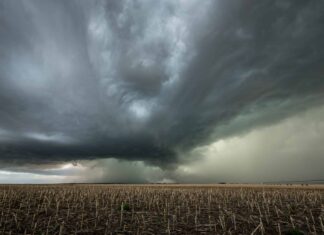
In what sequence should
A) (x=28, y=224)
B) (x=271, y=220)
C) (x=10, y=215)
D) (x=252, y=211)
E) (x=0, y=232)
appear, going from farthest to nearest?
(x=252, y=211), (x=10, y=215), (x=271, y=220), (x=28, y=224), (x=0, y=232)

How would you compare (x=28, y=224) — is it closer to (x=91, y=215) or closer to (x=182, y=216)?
(x=91, y=215)

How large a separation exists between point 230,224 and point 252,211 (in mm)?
6017

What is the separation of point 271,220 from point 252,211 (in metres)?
3.69

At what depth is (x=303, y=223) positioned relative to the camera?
16641mm

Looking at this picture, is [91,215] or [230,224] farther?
[91,215]

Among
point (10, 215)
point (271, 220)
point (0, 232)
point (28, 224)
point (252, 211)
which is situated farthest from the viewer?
point (252, 211)

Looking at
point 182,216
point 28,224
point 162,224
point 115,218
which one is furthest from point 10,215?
point 182,216

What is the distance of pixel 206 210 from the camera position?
22.1m

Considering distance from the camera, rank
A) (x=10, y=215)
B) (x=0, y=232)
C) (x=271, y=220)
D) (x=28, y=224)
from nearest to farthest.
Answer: (x=0, y=232) < (x=28, y=224) < (x=271, y=220) < (x=10, y=215)

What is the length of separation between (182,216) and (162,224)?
3.13 metres

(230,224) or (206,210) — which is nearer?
(230,224)

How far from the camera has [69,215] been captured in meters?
19.1

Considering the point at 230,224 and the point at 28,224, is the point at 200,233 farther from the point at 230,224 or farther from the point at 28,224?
the point at 28,224

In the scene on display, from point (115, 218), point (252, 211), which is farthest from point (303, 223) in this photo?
point (115, 218)
